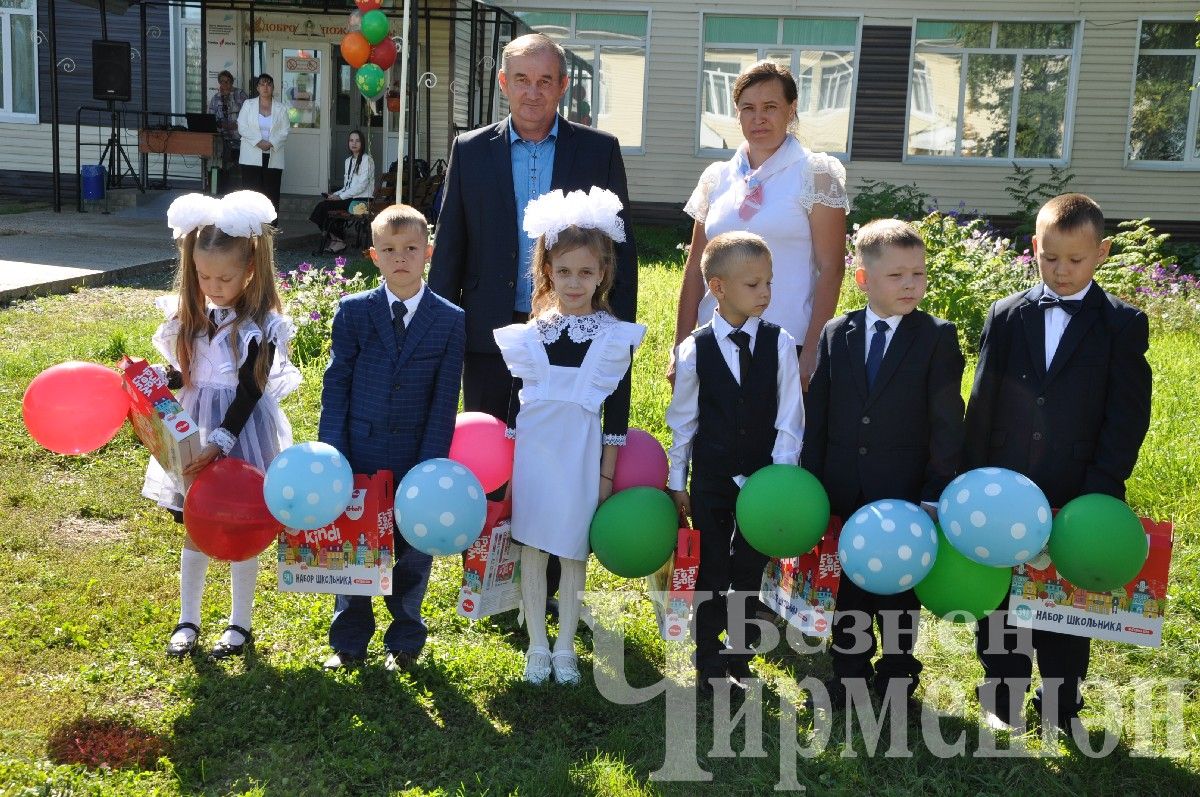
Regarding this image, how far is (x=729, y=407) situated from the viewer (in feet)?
10.5

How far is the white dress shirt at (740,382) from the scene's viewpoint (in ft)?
10.4

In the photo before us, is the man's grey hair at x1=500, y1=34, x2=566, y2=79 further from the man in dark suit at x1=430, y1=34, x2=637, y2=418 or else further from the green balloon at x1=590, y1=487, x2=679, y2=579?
the green balloon at x1=590, y1=487, x2=679, y2=579

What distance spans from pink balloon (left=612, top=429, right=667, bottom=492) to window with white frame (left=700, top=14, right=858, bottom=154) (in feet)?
40.5

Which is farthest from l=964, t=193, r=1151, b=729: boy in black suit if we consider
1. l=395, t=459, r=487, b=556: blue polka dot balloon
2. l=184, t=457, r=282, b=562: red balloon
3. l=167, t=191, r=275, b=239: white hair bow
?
l=167, t=191, r=275, b=239: white hair bow

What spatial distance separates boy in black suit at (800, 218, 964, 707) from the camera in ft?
9.87

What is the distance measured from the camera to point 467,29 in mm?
14867

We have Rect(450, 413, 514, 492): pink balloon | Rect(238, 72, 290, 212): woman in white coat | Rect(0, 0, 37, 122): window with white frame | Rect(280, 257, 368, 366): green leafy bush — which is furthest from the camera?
Rect(0, 0, 37, 122): window with white frame

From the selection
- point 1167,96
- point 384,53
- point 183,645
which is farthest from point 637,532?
point 1167,96

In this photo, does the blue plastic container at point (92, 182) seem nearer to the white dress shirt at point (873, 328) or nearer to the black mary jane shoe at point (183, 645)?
the black mary jane shoe at point (183, 645)

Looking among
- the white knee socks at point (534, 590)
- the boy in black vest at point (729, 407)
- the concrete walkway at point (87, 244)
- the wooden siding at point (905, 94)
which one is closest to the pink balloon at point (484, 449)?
the white knee socks at point (534, 590)

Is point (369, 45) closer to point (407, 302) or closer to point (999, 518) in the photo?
point (407, 302)

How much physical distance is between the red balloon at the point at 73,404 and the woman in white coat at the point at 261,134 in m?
10.0

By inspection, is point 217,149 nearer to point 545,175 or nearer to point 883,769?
point 545,175

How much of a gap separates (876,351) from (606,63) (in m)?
13.3
